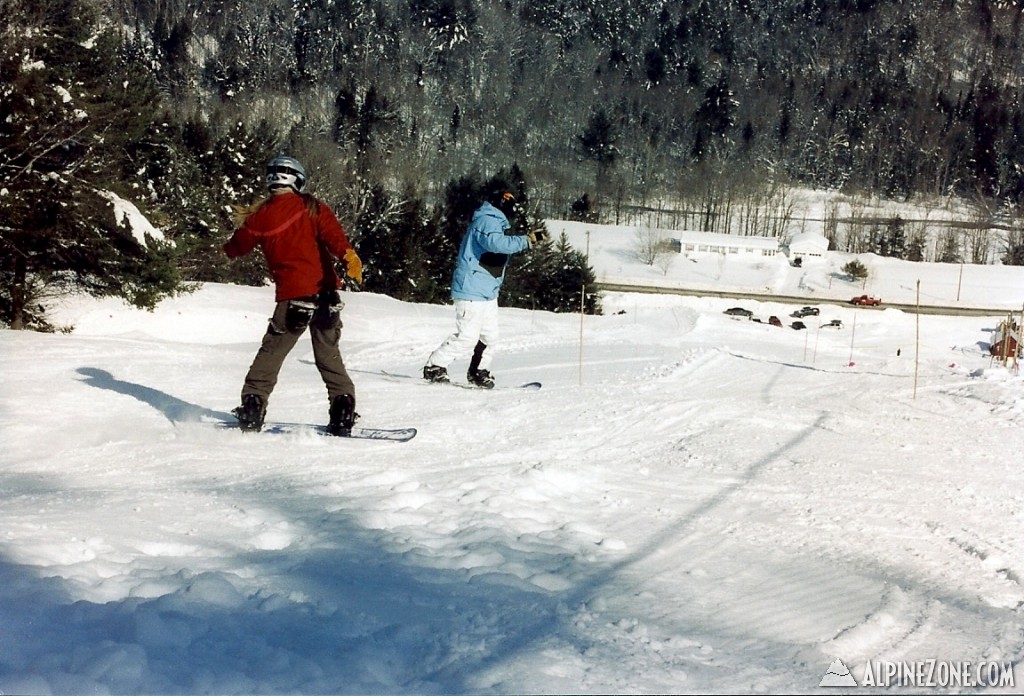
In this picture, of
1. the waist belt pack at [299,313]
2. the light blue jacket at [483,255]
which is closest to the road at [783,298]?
the light blue jacket at [483,255]

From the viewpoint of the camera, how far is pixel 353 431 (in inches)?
231

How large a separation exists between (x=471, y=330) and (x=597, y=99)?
135 metres

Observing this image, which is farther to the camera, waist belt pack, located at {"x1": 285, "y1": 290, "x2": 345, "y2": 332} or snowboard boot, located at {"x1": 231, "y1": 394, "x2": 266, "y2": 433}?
snowboard boot, located at {"x1": 231, "y1": 394, "x2": 266, "y2": 433}

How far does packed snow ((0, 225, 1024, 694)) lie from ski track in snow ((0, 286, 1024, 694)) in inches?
0.6

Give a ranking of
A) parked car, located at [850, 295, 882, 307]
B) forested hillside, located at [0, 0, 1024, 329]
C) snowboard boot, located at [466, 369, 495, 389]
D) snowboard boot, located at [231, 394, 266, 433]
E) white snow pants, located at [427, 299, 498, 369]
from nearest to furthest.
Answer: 1. snowboard boot, located at [231, 394, 266, 433]
2. white snow pants, located at [427, 299, 498, 369]
3. snowboard boot, located at [466, 369, 495, 389]
4. parked car, located at [850, 295, 882, 307]
5. forested hillside, located at [0, 0, 1024, 329]

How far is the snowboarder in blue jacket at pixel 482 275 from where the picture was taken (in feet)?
25.9

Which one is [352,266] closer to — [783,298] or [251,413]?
[251,413]

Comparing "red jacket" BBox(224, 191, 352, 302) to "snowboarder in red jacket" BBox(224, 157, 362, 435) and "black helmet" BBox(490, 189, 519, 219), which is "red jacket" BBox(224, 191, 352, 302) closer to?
"snowboarder in red jacket" BBox(224, 157, 362, 435)

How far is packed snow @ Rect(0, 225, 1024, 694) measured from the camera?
7.61 feet

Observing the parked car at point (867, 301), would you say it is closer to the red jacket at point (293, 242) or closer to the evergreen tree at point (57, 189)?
the evergreen tree at point (57, 189)

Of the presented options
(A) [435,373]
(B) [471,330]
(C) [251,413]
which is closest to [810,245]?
(A) [435,373]

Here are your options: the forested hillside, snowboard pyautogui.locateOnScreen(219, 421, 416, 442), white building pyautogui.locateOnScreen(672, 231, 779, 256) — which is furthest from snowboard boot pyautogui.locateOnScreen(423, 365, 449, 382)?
white building pyautogui.locateOnScreen(672, 231, 779, 256)

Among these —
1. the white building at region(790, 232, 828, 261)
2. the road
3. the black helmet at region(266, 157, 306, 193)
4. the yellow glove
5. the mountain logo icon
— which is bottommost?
the mountain logo icon

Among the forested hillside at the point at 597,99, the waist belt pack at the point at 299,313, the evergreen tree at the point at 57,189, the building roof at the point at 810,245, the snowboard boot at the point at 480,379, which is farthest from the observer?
the forested hillside at the point at 597,99
